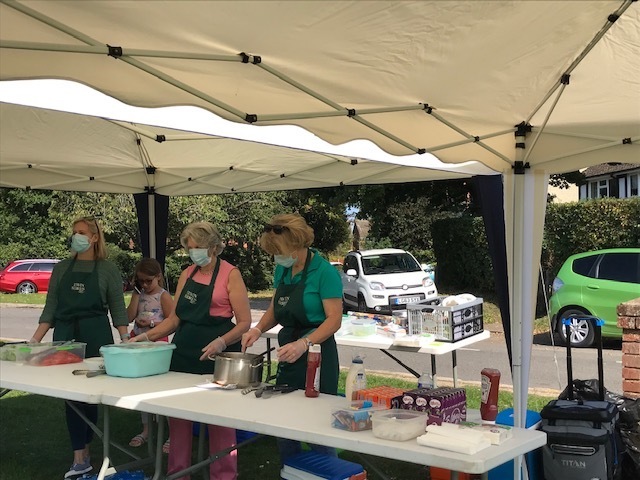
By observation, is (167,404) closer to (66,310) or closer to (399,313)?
(66,310)

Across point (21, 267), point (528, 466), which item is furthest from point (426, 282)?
point (21, 267)

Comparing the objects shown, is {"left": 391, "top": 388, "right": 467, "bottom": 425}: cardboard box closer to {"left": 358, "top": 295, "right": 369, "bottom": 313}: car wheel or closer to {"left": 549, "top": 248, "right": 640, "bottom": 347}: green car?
{"left": 549, "top": 248, "right": 640, "bottom": 347}: green car

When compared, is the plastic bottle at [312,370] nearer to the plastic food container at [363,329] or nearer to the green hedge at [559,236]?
the plastic food container at [363,329]

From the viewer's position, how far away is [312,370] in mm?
3021

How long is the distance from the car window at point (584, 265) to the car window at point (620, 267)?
0.42 feet

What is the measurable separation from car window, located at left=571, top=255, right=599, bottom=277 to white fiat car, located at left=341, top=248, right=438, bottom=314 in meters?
2.70

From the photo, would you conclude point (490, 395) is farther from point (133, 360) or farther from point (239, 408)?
point (133, 360)

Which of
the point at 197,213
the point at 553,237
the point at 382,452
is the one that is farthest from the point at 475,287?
the point at 382,452

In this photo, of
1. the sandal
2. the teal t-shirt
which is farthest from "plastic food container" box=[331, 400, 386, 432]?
the sandal

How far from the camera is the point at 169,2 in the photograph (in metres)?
2.05

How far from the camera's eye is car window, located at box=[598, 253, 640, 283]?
9281mm

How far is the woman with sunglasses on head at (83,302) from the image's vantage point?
4.07 m

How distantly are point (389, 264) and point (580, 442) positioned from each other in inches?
372

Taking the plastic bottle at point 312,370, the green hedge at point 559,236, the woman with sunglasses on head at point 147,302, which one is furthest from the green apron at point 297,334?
the green hedge at point 559,236
